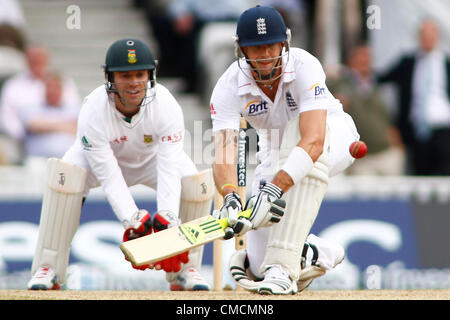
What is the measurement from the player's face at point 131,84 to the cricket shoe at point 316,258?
128 centimetres

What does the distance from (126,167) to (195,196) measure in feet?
1.54

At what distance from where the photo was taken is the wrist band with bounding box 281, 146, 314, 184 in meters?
4.47

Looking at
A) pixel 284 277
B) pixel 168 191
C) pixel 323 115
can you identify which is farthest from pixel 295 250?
pixel 168 191

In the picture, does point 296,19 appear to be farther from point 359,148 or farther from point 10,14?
point 359,148

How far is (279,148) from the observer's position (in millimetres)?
5137

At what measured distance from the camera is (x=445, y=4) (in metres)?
9.91

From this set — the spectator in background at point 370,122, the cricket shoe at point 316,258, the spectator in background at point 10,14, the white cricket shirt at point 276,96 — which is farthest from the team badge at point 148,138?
the spectator in background at point 10,14

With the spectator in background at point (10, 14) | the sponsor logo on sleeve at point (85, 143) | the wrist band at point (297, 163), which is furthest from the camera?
the spectator in background at point (10, 14)

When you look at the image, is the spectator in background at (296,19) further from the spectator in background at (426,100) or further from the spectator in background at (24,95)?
the spectator in background at (24,95)

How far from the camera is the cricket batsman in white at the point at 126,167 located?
5152 millimetres

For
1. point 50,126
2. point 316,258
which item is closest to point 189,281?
point 316,258

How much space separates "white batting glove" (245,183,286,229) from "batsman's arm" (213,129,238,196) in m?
0.31

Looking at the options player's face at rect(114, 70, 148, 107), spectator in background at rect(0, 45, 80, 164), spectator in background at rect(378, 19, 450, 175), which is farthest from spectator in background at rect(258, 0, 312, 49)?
player's face at rect(114, 70, 148, 107)

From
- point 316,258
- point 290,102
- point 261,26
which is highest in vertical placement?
point 261,26
